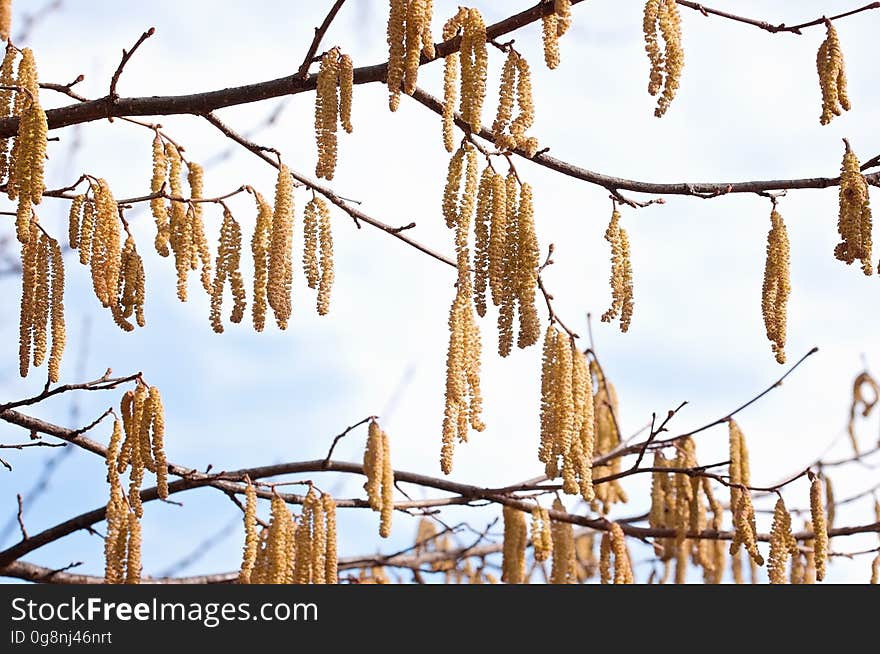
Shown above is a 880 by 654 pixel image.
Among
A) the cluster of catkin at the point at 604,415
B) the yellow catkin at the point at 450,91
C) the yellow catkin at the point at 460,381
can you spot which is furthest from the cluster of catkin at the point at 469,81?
the cluster of catkin at the point at 604,415

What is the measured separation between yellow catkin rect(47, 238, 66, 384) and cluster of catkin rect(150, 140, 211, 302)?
298 mm

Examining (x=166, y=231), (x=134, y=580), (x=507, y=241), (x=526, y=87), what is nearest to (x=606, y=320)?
(x=507, y=241)

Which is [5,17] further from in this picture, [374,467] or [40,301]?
[374,467]

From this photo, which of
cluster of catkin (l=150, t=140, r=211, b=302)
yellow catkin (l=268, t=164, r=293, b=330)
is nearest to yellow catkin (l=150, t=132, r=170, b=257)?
cluster of catkin (l=150, t=140, r=211, b=302)

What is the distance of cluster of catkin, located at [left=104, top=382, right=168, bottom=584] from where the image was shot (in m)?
3.44

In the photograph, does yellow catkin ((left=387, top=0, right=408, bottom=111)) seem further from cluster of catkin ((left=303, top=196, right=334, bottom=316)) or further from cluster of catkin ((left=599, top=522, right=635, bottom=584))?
cluster of catkin ((left=599, top=522, right=635, bottom=584))

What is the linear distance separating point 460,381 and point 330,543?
814 millimetres

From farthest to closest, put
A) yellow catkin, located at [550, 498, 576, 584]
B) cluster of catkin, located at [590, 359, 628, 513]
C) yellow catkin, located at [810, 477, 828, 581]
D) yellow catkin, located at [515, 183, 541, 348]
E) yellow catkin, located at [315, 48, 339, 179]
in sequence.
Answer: cluster of catkin, located at [590, 359, 628, 513] → yellow catkin, located at [550, 498, 576, 584] → yellow catkin, located at [810, 477, 828, 581] → yellow catkin, located at [515, 183, 541, 348] → yellow catkin, located at [315, 48, 339, 179]

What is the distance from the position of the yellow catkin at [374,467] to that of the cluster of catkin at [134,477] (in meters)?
0.63

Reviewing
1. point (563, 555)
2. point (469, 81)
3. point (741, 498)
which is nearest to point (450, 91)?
point (469, 81)

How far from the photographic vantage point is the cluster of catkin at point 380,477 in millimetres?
3637

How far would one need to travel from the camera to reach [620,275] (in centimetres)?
352

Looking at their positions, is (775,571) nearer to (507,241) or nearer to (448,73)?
(507,241)

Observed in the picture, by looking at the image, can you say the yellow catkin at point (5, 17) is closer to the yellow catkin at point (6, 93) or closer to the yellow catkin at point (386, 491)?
the yellow catkin at point (6, 93)
